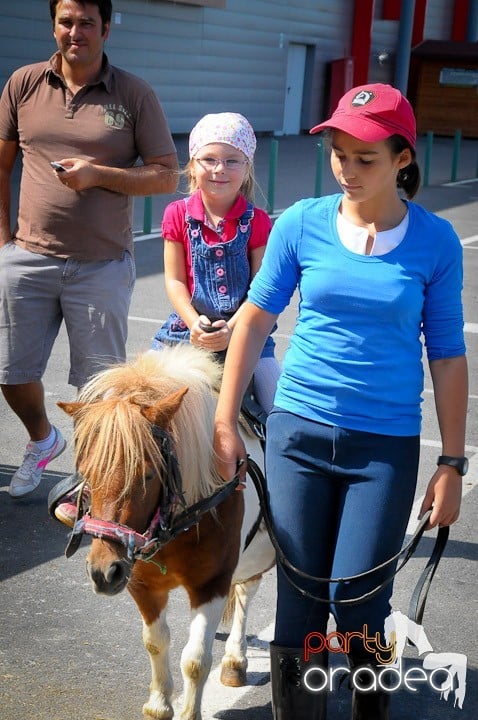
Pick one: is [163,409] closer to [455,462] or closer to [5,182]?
[455,462]

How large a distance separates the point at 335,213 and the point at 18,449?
13.2 feet

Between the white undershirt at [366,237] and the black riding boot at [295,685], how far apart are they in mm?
1220

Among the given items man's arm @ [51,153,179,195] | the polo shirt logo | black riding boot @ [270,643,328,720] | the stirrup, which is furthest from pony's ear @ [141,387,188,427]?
the polo shirt logo

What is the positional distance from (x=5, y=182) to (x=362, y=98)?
9.84 ft

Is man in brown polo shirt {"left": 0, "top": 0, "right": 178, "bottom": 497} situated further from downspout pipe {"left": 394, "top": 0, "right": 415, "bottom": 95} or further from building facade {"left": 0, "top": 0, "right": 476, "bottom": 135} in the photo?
downspout pipe {"left": 394, "top": 0, "right": 415, "bottom": 95}

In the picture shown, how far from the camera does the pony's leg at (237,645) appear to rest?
4.09 meters

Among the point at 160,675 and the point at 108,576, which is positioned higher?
the point at 108,576

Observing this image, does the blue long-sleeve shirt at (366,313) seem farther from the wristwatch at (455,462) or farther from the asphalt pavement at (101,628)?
the asphalt pavement at (101,628)

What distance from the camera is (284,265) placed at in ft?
10.5

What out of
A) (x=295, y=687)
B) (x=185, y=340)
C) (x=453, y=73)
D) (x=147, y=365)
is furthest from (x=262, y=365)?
(x=453, y=73)

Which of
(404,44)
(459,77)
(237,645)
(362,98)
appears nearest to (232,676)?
(237,645)

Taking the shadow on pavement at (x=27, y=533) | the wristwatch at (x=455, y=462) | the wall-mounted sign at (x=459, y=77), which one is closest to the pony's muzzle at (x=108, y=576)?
the wristwatch at (x=455, y=462)

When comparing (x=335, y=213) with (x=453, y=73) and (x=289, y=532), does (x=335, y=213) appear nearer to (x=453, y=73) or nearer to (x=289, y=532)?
(x=289, y=532)

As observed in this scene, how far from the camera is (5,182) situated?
5.60 meters
